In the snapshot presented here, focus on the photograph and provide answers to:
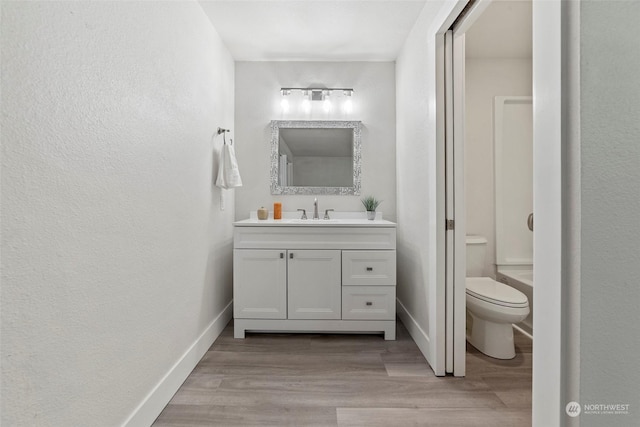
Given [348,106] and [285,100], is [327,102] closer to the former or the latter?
[348,106]

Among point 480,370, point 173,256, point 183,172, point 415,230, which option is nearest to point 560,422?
point 480,370

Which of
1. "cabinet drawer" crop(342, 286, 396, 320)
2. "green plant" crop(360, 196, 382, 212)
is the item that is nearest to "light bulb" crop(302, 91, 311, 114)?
"green plant" crop(360, 196, 382, 212)

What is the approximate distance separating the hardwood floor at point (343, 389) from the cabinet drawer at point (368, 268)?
0.43 meters

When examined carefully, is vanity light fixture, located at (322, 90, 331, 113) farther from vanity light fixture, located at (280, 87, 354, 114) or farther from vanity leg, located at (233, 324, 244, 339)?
vanity leg, located at (233, 324, 244, 339)

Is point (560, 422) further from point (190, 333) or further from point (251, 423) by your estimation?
point (190, 333)

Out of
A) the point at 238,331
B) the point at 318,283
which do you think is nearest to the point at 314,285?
the point at 318,283

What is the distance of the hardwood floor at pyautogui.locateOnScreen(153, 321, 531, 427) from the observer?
149cm

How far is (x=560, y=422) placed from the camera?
874 mm

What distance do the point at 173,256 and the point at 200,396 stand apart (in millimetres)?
725

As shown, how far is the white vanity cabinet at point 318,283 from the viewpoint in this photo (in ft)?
7.68

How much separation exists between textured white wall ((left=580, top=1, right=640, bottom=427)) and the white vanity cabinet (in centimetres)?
154

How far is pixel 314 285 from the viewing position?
2.35 m

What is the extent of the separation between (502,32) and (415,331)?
7.55ft

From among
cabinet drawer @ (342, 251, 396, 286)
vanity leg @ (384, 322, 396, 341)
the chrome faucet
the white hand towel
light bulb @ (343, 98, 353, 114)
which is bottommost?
vanity leg @ (384, 322, 396, 341)
